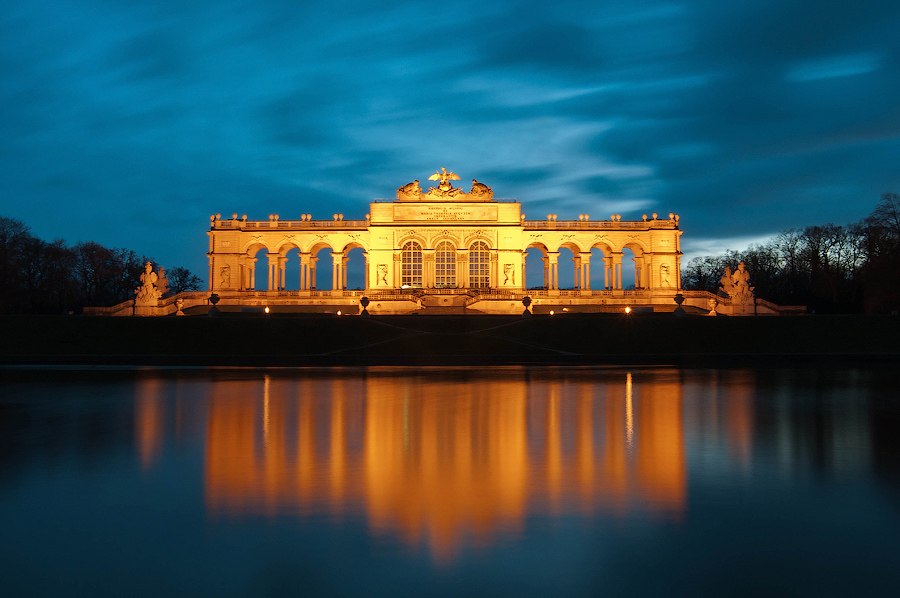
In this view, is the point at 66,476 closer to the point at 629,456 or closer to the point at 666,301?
the point at 629,456

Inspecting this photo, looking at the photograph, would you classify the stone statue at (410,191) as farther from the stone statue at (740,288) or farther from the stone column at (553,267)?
the stone statue at (740,288)

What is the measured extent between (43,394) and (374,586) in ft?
52.0

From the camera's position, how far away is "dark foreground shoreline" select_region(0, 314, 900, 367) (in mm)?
30438

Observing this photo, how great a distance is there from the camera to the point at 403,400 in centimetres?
1620

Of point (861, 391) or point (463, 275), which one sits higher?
point (463, 275)

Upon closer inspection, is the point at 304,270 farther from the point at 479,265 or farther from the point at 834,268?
the point at 834,268

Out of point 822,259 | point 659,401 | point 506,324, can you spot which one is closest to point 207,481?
point 659,401

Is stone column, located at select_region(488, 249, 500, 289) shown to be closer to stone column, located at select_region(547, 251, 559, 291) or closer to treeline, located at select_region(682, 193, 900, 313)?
stone column, located at select_region(547, 251, 559, 291)

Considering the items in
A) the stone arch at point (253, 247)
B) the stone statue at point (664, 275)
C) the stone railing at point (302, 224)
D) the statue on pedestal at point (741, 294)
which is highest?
the stone railing at point (302, 224)

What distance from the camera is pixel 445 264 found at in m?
75.2

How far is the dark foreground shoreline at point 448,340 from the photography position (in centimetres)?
3044

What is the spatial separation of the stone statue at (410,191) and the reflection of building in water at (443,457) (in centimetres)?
5839

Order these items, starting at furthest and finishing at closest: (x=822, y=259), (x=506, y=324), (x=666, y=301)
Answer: (x=822, y=259) < (x=666, y=301) < (x=506, y=324)

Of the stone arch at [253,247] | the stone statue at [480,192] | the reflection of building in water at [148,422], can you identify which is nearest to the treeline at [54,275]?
the stone arch at [253,247]
